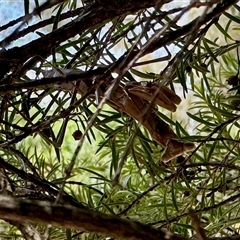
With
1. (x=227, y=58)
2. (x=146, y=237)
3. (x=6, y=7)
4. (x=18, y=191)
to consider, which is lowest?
(x=146, y=237)

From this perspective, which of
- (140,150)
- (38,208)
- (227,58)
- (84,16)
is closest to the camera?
(38,208)

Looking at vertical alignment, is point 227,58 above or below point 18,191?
above

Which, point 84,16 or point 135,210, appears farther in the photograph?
point 135,210

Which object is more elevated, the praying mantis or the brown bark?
the praying mantis

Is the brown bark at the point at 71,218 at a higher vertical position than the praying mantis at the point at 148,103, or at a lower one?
lower

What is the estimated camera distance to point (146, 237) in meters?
0.14

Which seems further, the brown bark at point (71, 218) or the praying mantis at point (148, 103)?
the praying mantis at point (148, 103)

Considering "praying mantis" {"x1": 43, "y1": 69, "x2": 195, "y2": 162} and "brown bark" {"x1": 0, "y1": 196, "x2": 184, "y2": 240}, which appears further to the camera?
"praying mantis" {"x1": 43, "y1": 69, "x2": 195, "y2": 162}

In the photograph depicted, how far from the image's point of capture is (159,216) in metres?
0.45

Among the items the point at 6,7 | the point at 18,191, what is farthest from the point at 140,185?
the point at 6,7

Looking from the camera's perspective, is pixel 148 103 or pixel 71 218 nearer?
pixel 71 218

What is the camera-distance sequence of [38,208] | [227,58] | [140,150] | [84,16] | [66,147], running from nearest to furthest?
[38,208] → [84,16] → [140,150] → [227,58] → [66,147]

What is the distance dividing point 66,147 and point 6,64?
0.44m

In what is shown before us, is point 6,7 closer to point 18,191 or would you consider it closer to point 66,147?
point 66,147
